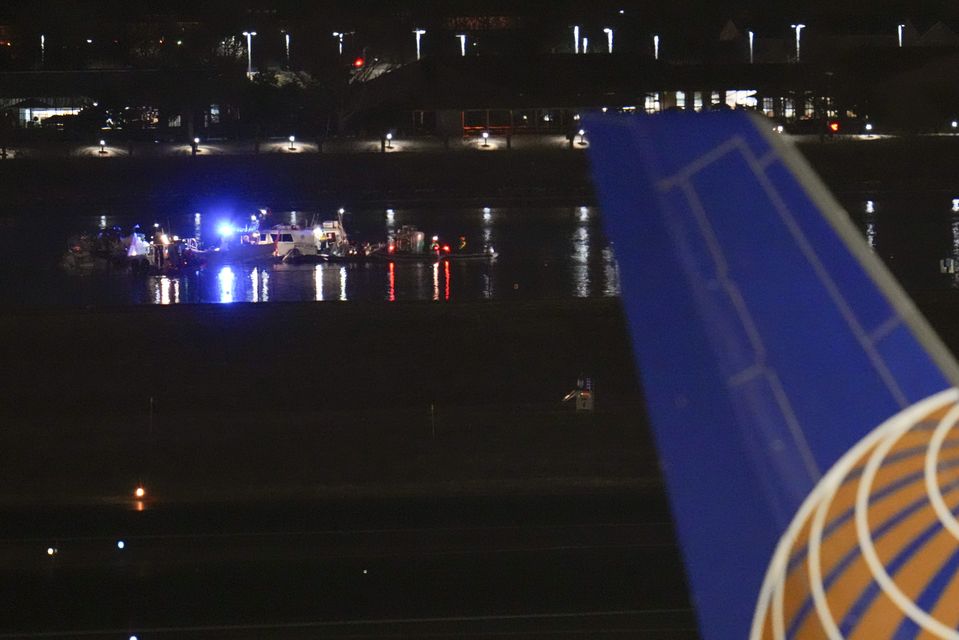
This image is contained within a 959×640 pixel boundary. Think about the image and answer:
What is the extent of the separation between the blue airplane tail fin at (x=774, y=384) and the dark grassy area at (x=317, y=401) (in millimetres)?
10180

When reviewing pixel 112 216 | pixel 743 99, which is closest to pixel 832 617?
pixel 112 216

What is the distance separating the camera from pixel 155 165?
182 ft

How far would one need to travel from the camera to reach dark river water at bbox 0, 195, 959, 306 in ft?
92.1

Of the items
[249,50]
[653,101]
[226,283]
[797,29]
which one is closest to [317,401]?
[226,283]

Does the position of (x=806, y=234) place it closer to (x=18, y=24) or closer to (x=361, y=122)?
(x=361, y=122)

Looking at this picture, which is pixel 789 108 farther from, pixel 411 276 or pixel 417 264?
pixel 411 276

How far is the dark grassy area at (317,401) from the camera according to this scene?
1425cm

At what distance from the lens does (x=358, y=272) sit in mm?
32438

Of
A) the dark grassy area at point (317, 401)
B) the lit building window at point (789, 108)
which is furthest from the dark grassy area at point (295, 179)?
the dark grassy area at point (317, 401)

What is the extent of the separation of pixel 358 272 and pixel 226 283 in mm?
3456

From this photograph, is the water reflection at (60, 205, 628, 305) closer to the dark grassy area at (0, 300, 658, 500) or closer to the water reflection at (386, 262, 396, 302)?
the water reflection at (386, 262, 396, 302)

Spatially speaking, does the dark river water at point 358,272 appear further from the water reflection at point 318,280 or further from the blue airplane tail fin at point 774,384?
the blue airplane tail fin at point 774,384

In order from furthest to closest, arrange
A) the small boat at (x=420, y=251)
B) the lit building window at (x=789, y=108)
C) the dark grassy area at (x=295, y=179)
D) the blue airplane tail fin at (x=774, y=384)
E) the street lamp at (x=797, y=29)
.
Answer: the street lamp at (x=797, y=29) → the lit building window at (x=789, y=108) → the dark grassy area at (x=295, y=179) → the small boat at (x=420, y=251) → the blue airplane tail fin at (x=774, y=384)

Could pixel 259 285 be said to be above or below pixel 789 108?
below
